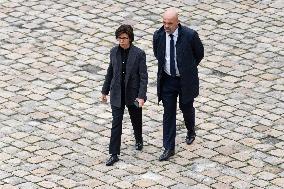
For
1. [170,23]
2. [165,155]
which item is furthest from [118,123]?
[170,23]

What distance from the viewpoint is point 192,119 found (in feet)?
40.8

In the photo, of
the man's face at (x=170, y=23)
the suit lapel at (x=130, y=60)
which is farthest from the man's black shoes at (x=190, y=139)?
the man's face at (x=170, y=23)

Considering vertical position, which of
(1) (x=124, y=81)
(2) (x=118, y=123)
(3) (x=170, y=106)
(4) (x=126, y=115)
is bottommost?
(4) (x=126, y=115)

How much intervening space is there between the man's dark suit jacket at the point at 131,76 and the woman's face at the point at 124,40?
0.29 feet

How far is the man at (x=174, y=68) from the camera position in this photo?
11.9 m

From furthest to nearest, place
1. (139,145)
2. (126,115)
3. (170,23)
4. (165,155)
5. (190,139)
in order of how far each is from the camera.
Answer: (126,115) → (190,139) → (139,145) → (165,155) → (170,23)

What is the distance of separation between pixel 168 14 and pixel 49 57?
4.04 m

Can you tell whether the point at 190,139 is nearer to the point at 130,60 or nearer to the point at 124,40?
the point at 130,60

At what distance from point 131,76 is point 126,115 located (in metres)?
1.60

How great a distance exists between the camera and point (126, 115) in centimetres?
1341

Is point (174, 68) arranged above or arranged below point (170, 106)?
above

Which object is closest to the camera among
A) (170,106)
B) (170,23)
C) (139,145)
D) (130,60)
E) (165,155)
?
(170,23)

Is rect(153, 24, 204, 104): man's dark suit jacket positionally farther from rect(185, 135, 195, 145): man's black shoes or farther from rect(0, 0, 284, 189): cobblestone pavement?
rect(0, 0, 284, 189): cobblestone pavement

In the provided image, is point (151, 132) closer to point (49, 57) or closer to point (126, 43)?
point (126, 43)
